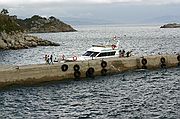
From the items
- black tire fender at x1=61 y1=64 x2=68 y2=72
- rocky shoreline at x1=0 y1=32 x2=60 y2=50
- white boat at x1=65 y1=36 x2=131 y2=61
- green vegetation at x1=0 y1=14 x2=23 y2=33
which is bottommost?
black tire fender at x1=61 y1=64 x2=68 y2=72

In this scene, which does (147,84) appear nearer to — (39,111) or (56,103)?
(56,103)

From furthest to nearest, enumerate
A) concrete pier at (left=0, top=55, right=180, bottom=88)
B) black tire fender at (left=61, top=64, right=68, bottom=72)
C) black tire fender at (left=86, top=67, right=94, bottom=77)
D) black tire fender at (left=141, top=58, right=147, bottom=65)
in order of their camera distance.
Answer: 1. black tire fender at (left=141, top=58, right=147, bottom=65)
2. black tire fender at (left=86, top=67, right=94, bottom=77)
3. black tire fender at (left=61, top=64, right=68, bottom=72)
4. concrete pier at (left=0, top=55, right=180, bottom=88)

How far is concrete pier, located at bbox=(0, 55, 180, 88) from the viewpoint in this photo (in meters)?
47.2

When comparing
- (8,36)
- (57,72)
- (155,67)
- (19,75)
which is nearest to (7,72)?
(19,75)

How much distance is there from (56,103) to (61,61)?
51.6 feet

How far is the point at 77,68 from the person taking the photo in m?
52.0

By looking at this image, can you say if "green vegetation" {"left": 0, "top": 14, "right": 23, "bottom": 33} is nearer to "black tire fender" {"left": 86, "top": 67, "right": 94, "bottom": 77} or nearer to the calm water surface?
"black tire fender" {"left": 86, "top": 67, "right": 94, "bottom": 77}

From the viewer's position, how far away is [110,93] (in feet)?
144

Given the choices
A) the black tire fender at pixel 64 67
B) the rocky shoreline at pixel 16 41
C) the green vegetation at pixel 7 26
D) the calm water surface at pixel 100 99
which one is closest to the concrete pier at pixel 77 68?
the black tire fender at pixel 64 67

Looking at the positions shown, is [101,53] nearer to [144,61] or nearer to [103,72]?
[103,72]

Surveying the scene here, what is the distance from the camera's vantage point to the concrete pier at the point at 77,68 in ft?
155

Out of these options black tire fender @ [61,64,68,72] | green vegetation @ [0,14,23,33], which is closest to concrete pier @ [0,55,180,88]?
black tire fender @ [61,64,68,72]

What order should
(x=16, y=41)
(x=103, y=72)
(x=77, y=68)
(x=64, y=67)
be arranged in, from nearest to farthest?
(x=64, y=67), (x=77, y=68), (x=103, y=72), (x=16, y=41)

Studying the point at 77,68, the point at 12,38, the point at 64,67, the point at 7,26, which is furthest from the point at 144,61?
the point at 7,26
